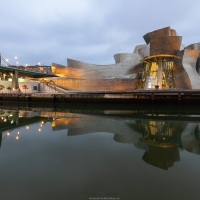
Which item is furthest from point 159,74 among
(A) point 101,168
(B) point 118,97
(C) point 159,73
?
(A) point 101,168

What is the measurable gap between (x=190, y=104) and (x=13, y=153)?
19.0 m

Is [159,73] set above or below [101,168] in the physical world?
above

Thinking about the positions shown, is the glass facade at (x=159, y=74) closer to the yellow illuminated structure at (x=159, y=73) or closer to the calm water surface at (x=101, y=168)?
the yellow illuminated structure at (x=159, y=73)

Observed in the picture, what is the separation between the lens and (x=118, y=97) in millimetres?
21047

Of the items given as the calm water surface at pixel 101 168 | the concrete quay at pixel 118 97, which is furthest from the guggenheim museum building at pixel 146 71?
the calm water surface at pixel 101 168

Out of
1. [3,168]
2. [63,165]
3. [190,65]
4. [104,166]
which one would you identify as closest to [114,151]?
[104,166]

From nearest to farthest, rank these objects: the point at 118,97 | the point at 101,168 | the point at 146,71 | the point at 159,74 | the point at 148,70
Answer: the point at 101,168 → the point at 118,97 → the point at 159,74 → the point at 148,70 → the point at 146,71

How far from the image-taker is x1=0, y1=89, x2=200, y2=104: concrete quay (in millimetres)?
18922

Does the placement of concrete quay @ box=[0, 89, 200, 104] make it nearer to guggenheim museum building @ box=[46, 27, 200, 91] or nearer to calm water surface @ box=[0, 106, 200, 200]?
guggenheim museum building @ box=[46, 27, 200, 91]

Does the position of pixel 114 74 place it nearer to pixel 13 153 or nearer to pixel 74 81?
pixel 74 81

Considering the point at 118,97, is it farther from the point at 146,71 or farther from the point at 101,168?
the point at 101,168

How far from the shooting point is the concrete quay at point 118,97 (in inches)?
745

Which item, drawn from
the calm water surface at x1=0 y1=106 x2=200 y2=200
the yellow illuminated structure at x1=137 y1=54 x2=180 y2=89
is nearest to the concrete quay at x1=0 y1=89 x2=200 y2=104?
the yellow illuminated structure at x1=137 y1=54 x2=180 y2=89

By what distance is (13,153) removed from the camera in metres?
4.89
